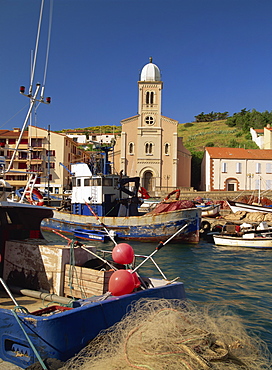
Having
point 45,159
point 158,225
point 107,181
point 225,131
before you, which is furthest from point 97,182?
point 225,131

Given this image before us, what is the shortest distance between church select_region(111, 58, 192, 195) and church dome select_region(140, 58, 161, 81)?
64.9 inches

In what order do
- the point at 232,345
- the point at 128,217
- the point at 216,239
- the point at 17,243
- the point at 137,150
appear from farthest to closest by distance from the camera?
1. the point at 137,150
2. the point at 128,217
3. the point at 216,239
4. the point at 17,243
5. the point at 232,345

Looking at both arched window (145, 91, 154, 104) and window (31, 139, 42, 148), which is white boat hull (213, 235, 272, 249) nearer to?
arched window (145, 91, 154, 104)

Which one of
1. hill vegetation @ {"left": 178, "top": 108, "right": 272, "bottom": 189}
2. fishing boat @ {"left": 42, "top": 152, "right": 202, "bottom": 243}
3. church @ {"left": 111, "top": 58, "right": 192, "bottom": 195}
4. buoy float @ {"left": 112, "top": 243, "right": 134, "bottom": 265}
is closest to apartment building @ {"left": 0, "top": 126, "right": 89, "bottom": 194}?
church @ {"left": 111, "top": 58, "right": 192, "bottom": 195}

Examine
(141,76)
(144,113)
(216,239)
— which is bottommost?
(216,239)

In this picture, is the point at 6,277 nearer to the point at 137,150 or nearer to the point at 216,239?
the point at 216,239

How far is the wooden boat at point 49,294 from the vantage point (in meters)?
5.11

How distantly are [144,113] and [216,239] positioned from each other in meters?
33.4

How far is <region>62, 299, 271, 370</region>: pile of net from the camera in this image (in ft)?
15.7

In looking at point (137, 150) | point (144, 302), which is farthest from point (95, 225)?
point (137, 150)

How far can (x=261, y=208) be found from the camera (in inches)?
1214

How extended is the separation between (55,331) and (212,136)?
93596 millimetres

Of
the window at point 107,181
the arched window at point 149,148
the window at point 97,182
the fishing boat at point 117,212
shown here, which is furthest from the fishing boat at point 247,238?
the arched window at point 149,148

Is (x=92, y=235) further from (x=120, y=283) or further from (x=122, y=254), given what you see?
(x=120, y=283)
